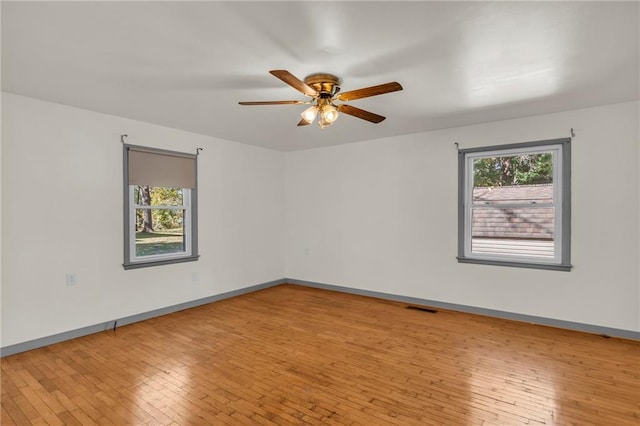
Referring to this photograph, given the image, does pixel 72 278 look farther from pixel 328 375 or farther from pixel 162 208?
pixel 328 375

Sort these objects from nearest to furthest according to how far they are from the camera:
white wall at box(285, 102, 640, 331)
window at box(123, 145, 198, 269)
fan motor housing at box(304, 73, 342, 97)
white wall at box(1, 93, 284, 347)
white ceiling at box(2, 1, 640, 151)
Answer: white ceiling at box(2, 1, 640, 151)
fan motor housing at box(304, 73, 342, 97)
white wall at box(1, 93, 284, 347)
white wall at box(285, 102, 640, 331)
window at box(123, 145, 198, 269)

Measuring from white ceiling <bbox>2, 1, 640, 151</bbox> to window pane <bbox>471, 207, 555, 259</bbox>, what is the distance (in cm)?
129

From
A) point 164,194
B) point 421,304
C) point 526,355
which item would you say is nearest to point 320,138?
point 164,194

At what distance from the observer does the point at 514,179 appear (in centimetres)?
433

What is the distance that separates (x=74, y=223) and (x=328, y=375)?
10.4ft

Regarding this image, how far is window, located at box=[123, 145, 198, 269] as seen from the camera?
13.8 ft

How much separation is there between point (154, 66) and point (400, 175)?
363cm

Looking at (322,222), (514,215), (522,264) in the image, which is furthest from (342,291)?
(514,215)

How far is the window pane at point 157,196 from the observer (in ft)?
14.5

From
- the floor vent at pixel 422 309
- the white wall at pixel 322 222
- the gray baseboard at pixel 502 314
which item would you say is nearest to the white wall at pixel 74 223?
the white wall at pixel 322 222

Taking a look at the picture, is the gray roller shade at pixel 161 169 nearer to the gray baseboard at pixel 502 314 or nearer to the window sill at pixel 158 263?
the window sill at pixel 158 263

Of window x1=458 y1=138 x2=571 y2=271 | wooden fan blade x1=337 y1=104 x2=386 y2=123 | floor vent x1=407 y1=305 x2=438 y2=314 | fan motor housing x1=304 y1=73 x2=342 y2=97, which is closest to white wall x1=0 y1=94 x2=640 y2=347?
window x1=458 y1=138 x2=571 y2=271

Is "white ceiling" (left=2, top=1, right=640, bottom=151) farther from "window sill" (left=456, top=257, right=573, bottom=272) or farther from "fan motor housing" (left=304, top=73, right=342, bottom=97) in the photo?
"window sill" (left=456, top=257, right=573, bottom=272)

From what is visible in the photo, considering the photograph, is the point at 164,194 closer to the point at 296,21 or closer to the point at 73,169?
the point at 73,169
